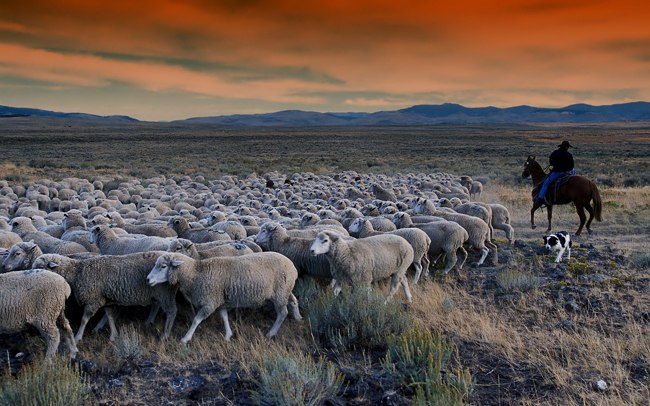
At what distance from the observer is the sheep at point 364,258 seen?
689 cm

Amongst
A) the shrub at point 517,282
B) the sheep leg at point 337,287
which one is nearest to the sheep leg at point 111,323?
the sheep leg at point 337,287

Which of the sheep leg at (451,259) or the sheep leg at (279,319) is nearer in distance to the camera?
the sheep leg at (279,319)

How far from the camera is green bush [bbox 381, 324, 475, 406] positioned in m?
4.09

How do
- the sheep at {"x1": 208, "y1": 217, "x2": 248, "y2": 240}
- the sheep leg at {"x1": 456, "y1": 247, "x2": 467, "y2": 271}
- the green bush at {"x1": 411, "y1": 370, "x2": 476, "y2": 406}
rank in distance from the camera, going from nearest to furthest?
the green bush at {"x1": 411, "y1": 370, "x2": 476, "y2": 406}, the sheep leg at {"x1": 456, "y1": 247, "x2": 467, "y2": 271}, the sheep at {"x1": 208, "y1": 217, "x2": 248, "y2": 240}

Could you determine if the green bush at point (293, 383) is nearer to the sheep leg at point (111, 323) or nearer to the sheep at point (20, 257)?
the sheep leg at point (111, 323)

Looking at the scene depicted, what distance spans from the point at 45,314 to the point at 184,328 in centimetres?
177

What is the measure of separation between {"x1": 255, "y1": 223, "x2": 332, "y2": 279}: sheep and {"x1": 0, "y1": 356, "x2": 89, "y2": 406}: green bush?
3.92 m

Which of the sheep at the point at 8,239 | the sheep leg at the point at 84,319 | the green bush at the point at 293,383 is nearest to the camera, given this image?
the green bush at the point at 293,383

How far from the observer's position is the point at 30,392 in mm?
4082

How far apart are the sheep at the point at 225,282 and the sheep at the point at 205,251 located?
82cm

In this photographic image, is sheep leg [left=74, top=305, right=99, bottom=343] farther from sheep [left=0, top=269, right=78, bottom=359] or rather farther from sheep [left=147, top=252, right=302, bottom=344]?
sheep [left=147, top=252, right=302, bottom=344]

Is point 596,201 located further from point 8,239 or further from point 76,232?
point 8,239

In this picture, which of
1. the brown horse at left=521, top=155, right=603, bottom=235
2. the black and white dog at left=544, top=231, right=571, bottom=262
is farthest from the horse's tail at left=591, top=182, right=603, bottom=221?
the black and white dog at left=544, top=231, right=571, bottom=262

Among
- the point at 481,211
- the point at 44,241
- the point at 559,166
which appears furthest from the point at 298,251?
the point at 559,166
